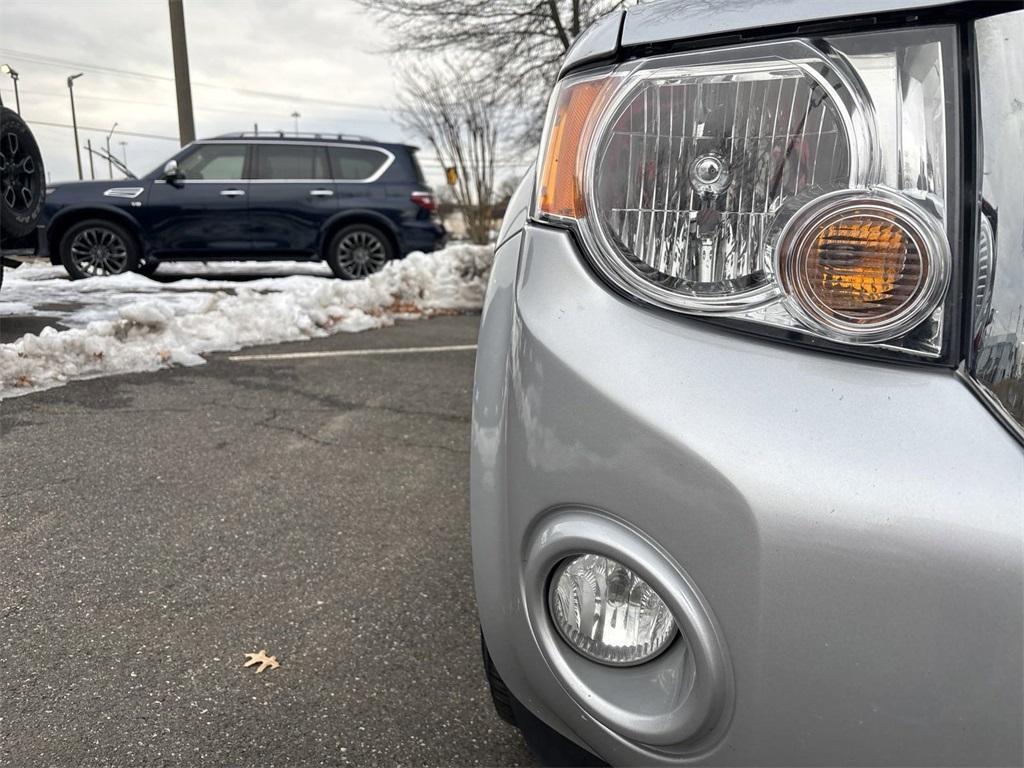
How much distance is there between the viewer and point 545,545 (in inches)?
40.0

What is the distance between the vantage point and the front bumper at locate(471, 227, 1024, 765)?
2.55 feet

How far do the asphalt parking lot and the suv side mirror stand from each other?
6.33 m

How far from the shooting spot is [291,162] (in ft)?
31.4

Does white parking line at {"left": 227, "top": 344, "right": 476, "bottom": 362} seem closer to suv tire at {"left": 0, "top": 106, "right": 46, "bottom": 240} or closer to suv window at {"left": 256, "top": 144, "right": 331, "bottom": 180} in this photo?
suv tire at {"left": 0, "top": 106, "right": 46, "bottom": 240}

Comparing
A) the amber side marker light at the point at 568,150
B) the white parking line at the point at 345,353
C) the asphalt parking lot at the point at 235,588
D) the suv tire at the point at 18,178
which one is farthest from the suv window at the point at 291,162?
the amber side marker light at the point at 568,150

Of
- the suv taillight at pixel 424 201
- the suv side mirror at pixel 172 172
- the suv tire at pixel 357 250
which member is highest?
the suv side mirror at pixel 172 172

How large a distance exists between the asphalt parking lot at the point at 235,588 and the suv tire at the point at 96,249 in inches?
238

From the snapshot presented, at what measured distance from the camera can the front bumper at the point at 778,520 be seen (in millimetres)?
777

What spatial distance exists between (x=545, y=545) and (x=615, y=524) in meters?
0.11

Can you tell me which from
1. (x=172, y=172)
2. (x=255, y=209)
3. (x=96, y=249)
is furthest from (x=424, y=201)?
(x=96, y=249)

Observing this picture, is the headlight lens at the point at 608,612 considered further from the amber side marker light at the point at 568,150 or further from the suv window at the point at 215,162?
the suv window at the point at 215,162

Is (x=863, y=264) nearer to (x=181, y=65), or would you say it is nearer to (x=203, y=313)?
(x=203, y=313)

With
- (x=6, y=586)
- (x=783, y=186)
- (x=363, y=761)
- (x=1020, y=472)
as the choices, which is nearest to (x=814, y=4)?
(x=783, y=186)

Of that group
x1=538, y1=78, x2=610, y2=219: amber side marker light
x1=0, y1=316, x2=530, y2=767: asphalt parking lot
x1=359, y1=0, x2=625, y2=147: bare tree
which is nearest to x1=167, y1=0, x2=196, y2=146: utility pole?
x1=359, y1=0, x2=625, y2=147: bare tree
